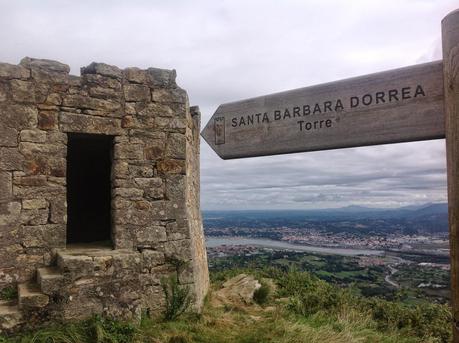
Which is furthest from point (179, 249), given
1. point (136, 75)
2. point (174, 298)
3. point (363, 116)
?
point (363, 116)

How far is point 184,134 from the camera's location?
232 inches

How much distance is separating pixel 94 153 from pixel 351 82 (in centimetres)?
646

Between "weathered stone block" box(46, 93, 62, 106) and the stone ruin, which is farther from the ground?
"weathered stone block" box(46, 93, 62, 106)

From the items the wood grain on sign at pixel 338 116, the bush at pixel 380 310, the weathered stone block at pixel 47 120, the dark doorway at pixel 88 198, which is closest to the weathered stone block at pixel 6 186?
the weathered stone block at pixel 47 120

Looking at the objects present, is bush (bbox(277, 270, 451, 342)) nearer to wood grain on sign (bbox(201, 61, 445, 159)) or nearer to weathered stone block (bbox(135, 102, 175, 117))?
weathered stone block (bbox(135, 102, 175, 117))

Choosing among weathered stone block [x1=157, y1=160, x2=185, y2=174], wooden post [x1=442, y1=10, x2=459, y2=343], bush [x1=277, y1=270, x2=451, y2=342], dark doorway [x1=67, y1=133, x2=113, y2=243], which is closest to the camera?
wooden post [x1=442, y1=10, x2=459, y2=343]

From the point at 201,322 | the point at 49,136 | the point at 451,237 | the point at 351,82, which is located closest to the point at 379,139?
the point at 351,82

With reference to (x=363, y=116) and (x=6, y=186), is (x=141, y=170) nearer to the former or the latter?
(x=6, y=186)

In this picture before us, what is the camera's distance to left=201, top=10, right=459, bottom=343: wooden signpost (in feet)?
5.41

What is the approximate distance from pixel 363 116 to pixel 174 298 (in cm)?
411

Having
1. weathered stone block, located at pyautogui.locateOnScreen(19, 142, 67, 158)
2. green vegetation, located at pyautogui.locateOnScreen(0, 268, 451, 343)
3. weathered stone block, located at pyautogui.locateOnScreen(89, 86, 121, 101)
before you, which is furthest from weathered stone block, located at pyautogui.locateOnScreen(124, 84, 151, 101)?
green vegetation, located at pyautogui.locateOnScreen(0, 268, 451, 343)

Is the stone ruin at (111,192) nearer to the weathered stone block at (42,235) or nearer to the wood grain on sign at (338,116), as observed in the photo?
the weathered stone block at (42,235)

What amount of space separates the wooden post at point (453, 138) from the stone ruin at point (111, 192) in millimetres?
3913

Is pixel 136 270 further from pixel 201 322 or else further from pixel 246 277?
pixel 246 277
